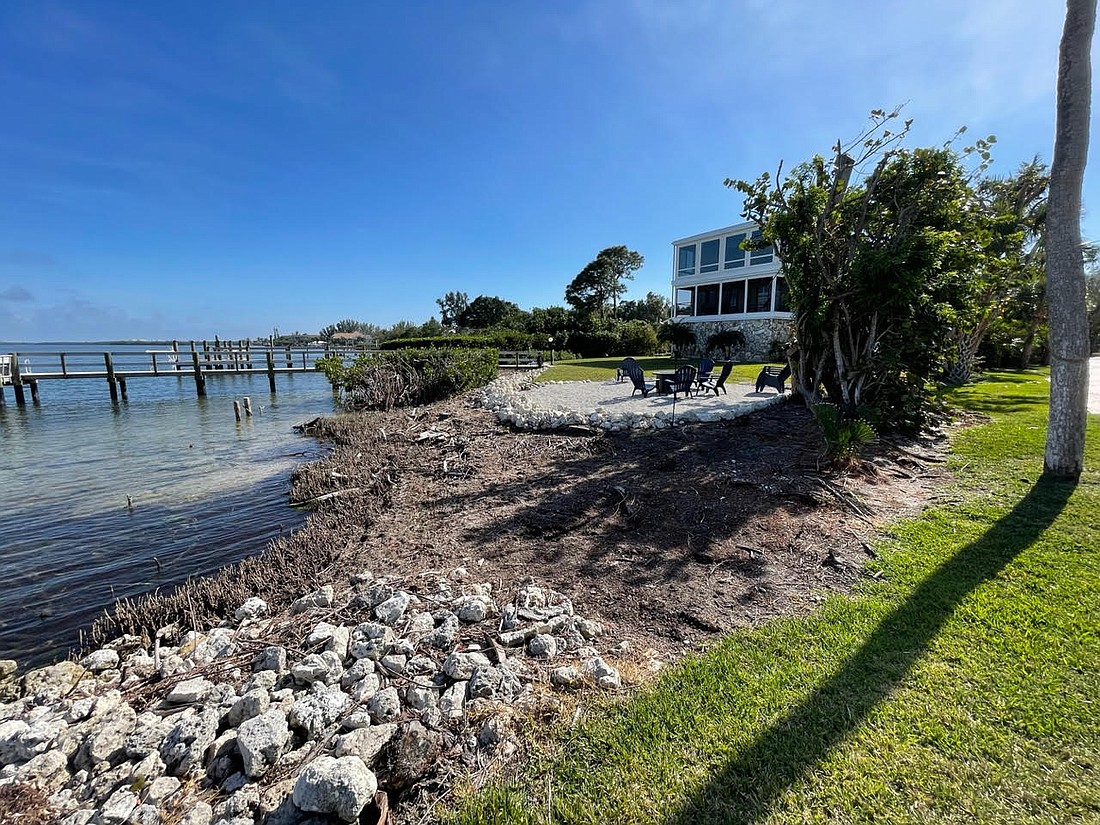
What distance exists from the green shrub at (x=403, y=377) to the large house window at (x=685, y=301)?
18.9 meters

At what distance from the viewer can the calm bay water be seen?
455 centimetres

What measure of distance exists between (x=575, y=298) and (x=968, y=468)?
140 feet

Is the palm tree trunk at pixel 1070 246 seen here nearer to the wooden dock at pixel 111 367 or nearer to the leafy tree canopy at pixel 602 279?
the wooden dock at pixel 111 367

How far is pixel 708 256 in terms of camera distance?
90.0ft

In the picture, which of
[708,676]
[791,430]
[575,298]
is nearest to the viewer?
[708,676]

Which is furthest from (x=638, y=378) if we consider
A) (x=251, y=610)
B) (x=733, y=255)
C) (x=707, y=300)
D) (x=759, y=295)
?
(x=707, y=300)

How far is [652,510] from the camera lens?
486 cm

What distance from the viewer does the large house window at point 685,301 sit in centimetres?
2926

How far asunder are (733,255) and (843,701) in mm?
27184

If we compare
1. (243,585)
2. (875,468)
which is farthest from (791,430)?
(243,585)

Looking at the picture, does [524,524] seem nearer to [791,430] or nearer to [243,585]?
[243,585]

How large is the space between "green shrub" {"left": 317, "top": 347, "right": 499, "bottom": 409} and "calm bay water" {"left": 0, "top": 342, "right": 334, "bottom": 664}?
2.30 m

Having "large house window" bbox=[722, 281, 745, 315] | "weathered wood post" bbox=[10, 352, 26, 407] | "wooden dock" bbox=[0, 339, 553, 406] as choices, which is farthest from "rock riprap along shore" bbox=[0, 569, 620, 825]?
"large house window" bbox=[722, 281, 745, 315]

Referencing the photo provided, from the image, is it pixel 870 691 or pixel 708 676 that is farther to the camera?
pixel 708 676
